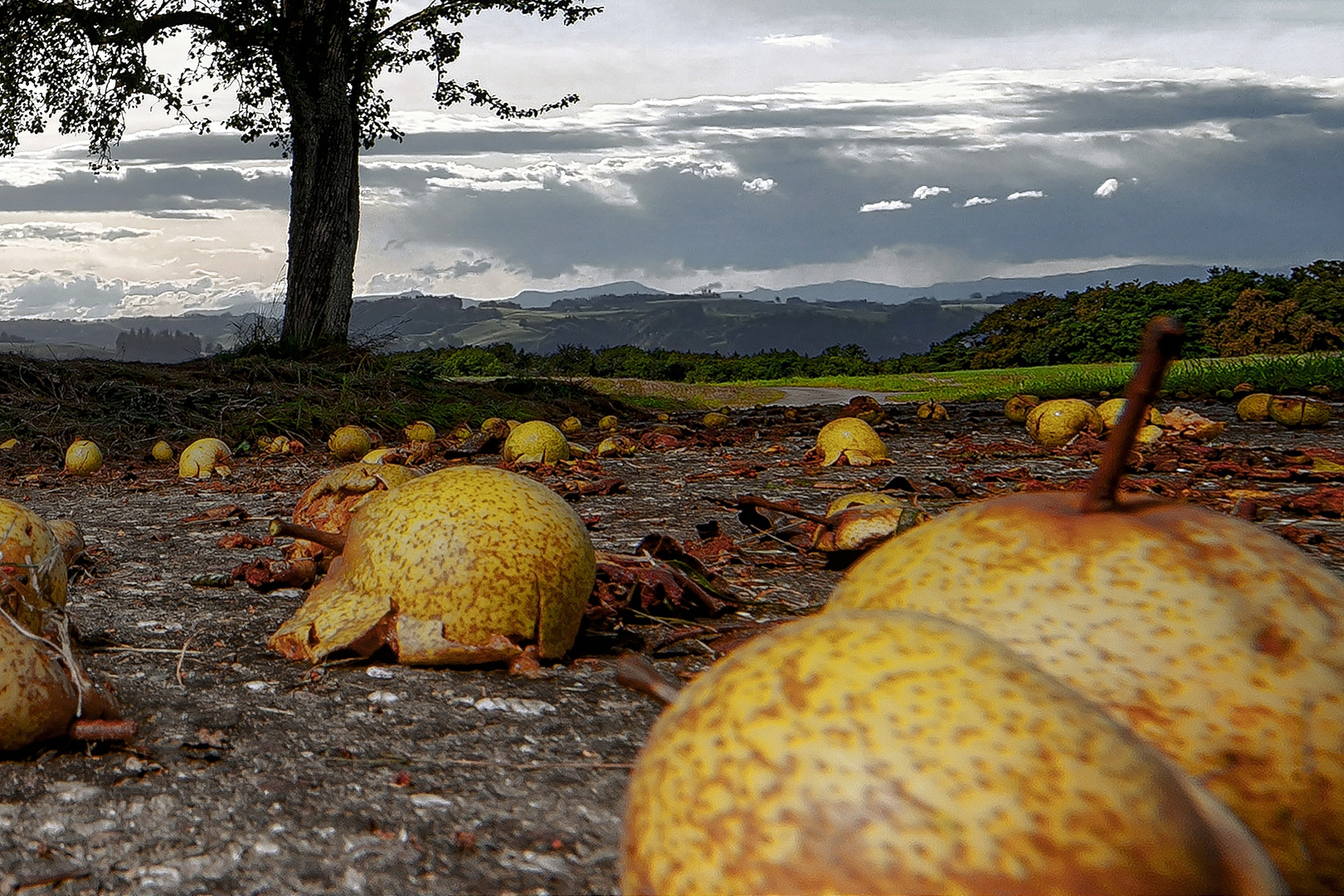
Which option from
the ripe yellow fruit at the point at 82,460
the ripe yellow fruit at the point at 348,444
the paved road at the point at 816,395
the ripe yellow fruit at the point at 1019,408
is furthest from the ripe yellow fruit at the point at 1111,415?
the ripe yellow fruit at the point at 82,460

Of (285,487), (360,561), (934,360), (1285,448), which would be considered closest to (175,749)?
(360,561)

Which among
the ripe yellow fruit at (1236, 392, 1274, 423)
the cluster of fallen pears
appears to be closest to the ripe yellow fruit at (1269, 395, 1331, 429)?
the ripe yellow fruit at (1236, 392, 1274, 423)

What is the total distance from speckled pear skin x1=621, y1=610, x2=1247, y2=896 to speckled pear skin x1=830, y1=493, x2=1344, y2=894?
0.20 m

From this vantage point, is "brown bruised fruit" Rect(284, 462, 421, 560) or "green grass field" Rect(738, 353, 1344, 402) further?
"green grass field" Rect(738, 353, 1344, 402)

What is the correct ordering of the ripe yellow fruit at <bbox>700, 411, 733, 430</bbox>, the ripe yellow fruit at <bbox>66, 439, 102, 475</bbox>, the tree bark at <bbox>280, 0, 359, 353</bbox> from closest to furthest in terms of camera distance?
the ripe yellow fruit at <bbox>66, 439, 102, 475</bbox> → the ripe yellow fruit at <bbox>700, 411, 733, 430</bbox> → the tree bark at <bbox>280, 0, 359, 353</bbox>

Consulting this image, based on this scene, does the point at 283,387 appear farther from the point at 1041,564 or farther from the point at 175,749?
the point at 1041,564

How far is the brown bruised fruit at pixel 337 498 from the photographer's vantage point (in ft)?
Result: 14.1

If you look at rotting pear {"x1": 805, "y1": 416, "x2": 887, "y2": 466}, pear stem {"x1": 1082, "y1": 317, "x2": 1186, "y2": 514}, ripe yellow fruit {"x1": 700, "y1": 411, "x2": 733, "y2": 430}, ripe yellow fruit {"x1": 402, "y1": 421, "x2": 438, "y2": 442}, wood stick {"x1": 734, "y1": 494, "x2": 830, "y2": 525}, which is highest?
pear stem {"x1": 1082, "y1": 317, "x2": 1186, "y2": 514}

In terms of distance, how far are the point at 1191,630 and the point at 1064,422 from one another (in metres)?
7.53

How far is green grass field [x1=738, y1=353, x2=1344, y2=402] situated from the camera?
13.6 metres

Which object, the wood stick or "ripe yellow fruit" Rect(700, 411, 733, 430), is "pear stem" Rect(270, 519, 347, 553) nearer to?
the wood stick

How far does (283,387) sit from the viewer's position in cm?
1323

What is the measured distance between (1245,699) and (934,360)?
28.7 m

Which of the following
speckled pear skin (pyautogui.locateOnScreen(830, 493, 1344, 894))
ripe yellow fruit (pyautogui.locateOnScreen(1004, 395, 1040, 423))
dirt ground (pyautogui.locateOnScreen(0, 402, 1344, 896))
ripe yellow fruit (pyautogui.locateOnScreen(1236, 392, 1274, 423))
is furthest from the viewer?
ripe yellow fruit (pyautogui.locateOnScreen(1004, 395, 1040, 423))
